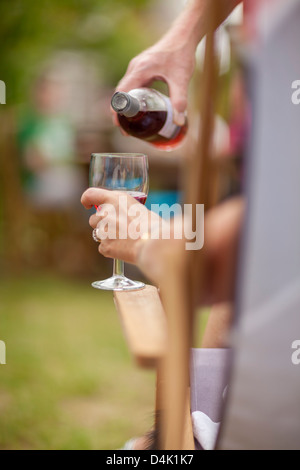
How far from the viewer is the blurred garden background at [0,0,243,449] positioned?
261cm

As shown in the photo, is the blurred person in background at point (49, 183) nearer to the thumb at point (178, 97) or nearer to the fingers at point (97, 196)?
the thumb at point (178, 97)

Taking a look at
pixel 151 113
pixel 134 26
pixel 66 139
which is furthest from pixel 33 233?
pixel 134 26

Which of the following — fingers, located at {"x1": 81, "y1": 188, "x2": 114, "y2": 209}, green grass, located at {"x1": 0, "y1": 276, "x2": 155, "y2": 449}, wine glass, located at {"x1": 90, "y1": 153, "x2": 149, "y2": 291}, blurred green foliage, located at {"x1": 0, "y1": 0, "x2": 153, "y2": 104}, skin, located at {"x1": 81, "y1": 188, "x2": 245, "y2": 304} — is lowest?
green grass, located at {"x1": 0, "y1": 276, "x2": 155, "y2": 449}

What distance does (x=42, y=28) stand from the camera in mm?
4238

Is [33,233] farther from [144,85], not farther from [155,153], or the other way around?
[144,85]

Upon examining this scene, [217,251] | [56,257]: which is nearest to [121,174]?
[217,251]

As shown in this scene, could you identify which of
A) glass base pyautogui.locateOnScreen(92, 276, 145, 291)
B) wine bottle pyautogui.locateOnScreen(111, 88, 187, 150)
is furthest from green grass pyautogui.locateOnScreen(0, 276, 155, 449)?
wine bottle pyautogui.locateOnScreen(111, 88, 187, 150)

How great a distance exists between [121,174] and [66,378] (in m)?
2.04

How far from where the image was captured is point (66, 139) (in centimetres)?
586

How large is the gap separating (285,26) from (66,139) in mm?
5273

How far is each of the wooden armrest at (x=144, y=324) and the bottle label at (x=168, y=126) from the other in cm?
49

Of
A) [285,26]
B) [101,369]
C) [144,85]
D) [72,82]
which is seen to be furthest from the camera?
[72,82]

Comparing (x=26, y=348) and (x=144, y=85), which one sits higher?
(x=144, y=85)

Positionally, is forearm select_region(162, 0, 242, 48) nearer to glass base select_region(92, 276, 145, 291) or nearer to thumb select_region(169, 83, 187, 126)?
thumb select_region(169, 83, 187, 126)
